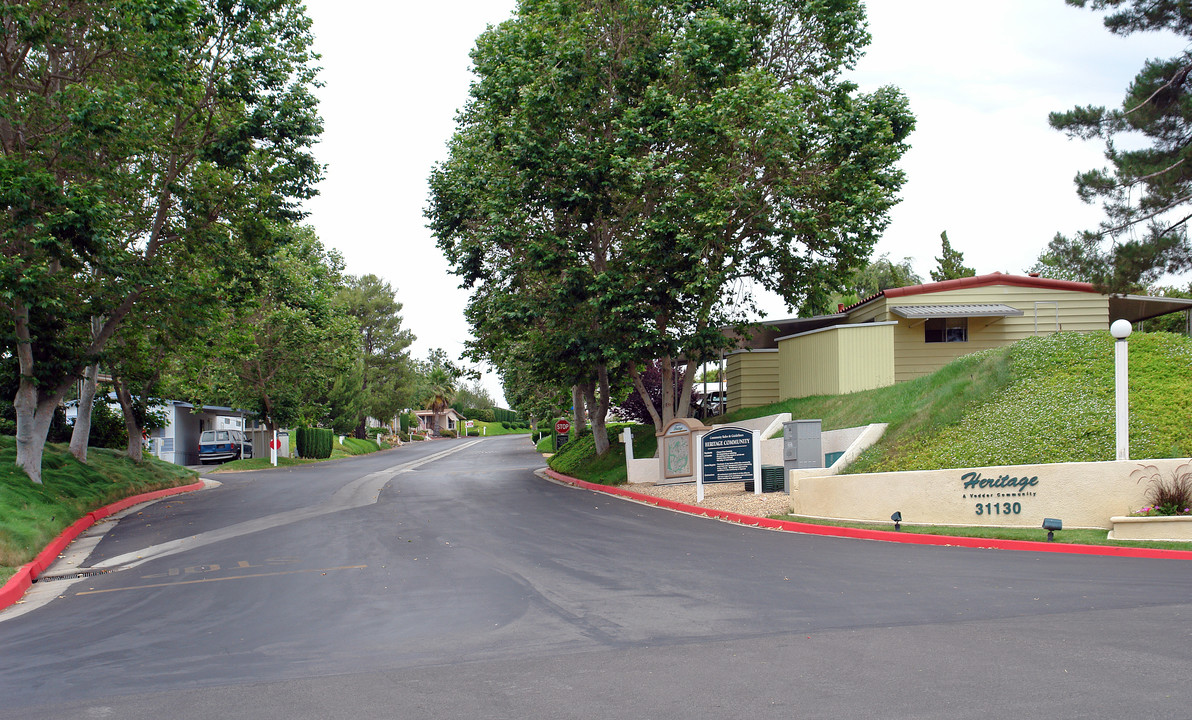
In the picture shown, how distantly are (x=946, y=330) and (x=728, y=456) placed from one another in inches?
361

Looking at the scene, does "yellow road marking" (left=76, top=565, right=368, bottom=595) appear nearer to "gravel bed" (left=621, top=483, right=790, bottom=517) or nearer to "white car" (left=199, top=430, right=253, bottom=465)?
"gravel bed" (left=621, top=483, right=790, bottom=517)

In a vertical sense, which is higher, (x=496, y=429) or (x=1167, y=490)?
(x=1167, y=490)

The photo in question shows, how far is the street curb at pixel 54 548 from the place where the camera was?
35.2 ft

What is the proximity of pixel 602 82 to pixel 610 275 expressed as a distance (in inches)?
207

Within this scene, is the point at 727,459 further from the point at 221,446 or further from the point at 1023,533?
the point at 221,446

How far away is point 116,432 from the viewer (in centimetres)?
3028

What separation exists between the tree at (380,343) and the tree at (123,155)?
149 ft

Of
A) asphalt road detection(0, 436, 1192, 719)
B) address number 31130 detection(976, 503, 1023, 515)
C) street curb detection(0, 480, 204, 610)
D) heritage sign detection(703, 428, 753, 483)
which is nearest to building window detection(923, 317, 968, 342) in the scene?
heritage sign detection(703, 428, 753, 483)

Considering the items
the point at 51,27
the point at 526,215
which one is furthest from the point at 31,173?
the point at 526,215

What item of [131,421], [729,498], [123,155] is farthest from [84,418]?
[729,498]

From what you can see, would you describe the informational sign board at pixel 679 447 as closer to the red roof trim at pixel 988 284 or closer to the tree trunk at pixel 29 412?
the red roof trim at pixel 988 284

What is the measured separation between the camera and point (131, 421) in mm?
27078

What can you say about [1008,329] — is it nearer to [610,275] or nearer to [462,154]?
[610,275]

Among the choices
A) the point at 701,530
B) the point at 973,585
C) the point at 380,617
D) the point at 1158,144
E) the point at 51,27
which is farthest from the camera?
the point at 1158,144
